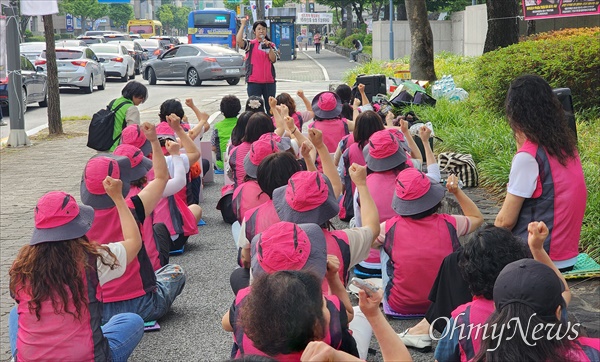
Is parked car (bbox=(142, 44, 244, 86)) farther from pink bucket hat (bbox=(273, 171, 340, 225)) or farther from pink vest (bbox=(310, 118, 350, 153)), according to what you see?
pink bucket hat (bbox=(273, 171, 340, 225))

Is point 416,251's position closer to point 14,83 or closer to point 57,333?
point 57,333

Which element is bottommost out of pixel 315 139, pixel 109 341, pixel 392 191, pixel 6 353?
pixel 6 353

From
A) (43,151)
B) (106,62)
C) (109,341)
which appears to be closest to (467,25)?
(106,62)

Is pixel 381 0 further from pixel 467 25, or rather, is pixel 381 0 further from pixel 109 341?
pixel 109 341

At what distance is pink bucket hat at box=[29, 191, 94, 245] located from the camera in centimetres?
436

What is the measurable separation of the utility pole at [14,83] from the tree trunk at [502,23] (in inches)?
340

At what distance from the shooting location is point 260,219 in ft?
17.0

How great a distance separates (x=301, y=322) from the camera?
2.96 metres

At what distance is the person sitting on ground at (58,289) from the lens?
426cm

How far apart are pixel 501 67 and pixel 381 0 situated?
115 ft

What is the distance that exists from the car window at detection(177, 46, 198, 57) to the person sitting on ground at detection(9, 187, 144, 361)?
26.4m

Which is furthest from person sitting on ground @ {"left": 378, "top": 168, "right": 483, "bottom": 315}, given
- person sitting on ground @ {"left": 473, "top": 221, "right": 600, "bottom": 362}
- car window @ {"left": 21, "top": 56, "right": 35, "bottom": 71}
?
car window @ {"left": 21, "top": 56, "right": 35, "bottom": 71}

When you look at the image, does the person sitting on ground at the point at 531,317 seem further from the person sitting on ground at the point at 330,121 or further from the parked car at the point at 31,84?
the parked car at the point at 31,84

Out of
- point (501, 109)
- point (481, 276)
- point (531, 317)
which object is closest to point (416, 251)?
point (481, 276)
